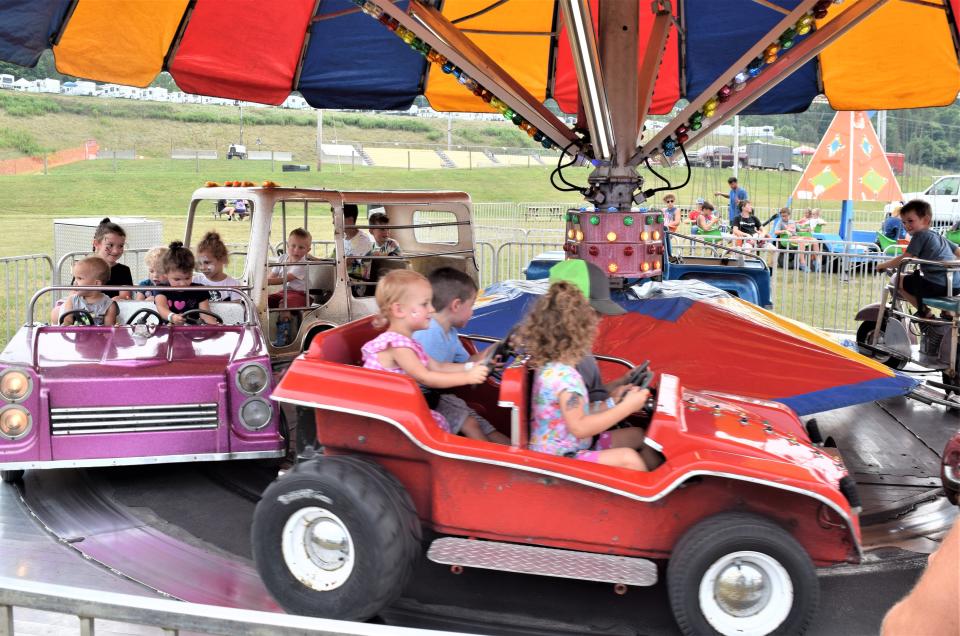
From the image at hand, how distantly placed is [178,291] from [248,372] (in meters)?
0.95

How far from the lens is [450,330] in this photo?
4047 millimetres

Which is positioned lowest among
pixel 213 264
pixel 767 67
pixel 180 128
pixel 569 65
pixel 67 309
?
pixel 67 309

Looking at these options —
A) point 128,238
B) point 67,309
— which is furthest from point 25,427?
point 128,238

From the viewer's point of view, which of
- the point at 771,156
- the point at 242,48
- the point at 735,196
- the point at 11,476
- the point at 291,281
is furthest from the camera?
the point at 771,156

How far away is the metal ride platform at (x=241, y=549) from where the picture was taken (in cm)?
350

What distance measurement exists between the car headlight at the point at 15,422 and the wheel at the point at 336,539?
1.66 metres

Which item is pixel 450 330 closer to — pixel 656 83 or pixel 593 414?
pixel 593 414

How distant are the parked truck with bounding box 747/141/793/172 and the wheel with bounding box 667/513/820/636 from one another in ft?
115

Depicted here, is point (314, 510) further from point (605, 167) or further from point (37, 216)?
point (37, 216)

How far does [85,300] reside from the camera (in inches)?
215

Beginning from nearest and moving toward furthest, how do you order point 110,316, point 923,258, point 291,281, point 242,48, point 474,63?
1. point 110,316
2. point 474,63
3. point 923,258
4. point 291,281
5. point 242,48

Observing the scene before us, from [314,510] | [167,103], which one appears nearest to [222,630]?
[314,510]

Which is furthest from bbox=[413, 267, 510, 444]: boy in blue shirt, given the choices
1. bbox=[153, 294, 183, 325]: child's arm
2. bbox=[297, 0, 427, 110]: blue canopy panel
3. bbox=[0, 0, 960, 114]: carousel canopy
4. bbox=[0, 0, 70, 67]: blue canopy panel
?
bbox=[297, 0, 427, 110]: blue canopy panel

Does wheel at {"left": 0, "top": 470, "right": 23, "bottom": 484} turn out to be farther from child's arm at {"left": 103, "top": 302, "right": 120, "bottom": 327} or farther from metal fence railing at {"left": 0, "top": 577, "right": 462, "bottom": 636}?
metal fence railing at {"left": 0, "top": 577, "right": 462, "bottom": 636}
